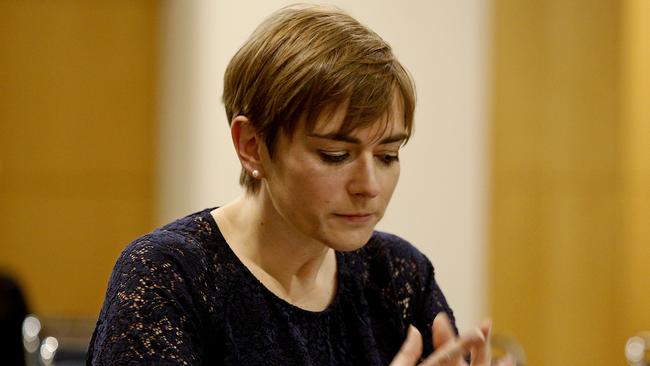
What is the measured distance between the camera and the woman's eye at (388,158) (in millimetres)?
1621

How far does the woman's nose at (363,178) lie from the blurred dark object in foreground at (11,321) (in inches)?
69.8

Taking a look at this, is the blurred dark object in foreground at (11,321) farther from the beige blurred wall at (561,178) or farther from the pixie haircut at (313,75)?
the beige blurred wall at (561,178)

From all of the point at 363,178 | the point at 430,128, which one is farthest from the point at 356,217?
Answer: the point at 430,128

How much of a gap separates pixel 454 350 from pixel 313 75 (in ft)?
1.51

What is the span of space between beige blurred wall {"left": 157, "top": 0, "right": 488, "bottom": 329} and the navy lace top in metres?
2.18

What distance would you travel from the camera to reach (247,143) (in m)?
1.67

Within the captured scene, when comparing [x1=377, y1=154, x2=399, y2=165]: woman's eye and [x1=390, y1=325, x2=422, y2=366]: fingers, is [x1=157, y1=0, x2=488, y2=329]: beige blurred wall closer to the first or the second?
[x1=377, y1=154, x2=399, y2=165]: woman's eye

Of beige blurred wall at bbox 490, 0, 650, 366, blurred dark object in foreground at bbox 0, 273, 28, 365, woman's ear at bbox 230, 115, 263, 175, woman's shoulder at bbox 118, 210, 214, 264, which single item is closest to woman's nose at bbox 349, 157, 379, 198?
woman's ear at bbox 230, 115, 263, 175

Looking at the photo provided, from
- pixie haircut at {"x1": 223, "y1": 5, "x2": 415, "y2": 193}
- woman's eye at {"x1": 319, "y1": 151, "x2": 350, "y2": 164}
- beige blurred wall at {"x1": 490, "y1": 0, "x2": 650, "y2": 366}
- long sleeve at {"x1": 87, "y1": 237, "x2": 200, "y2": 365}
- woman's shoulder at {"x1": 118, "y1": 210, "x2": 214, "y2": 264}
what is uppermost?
pixie haircut at {"x1": 223, "y1": 5, "x2": 415, "y2": 193}

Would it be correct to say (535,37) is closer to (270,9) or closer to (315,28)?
(270,9)

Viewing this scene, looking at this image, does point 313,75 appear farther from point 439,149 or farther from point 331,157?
point 439,149

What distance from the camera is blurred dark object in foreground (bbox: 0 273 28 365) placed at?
3.01 m

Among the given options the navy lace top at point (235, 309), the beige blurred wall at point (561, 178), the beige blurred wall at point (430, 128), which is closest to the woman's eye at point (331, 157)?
the navy lace top at point (235, 309)

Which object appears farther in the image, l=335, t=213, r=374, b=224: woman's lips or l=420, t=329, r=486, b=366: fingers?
l=335, t=213, r=374, b=224: woman's lips
